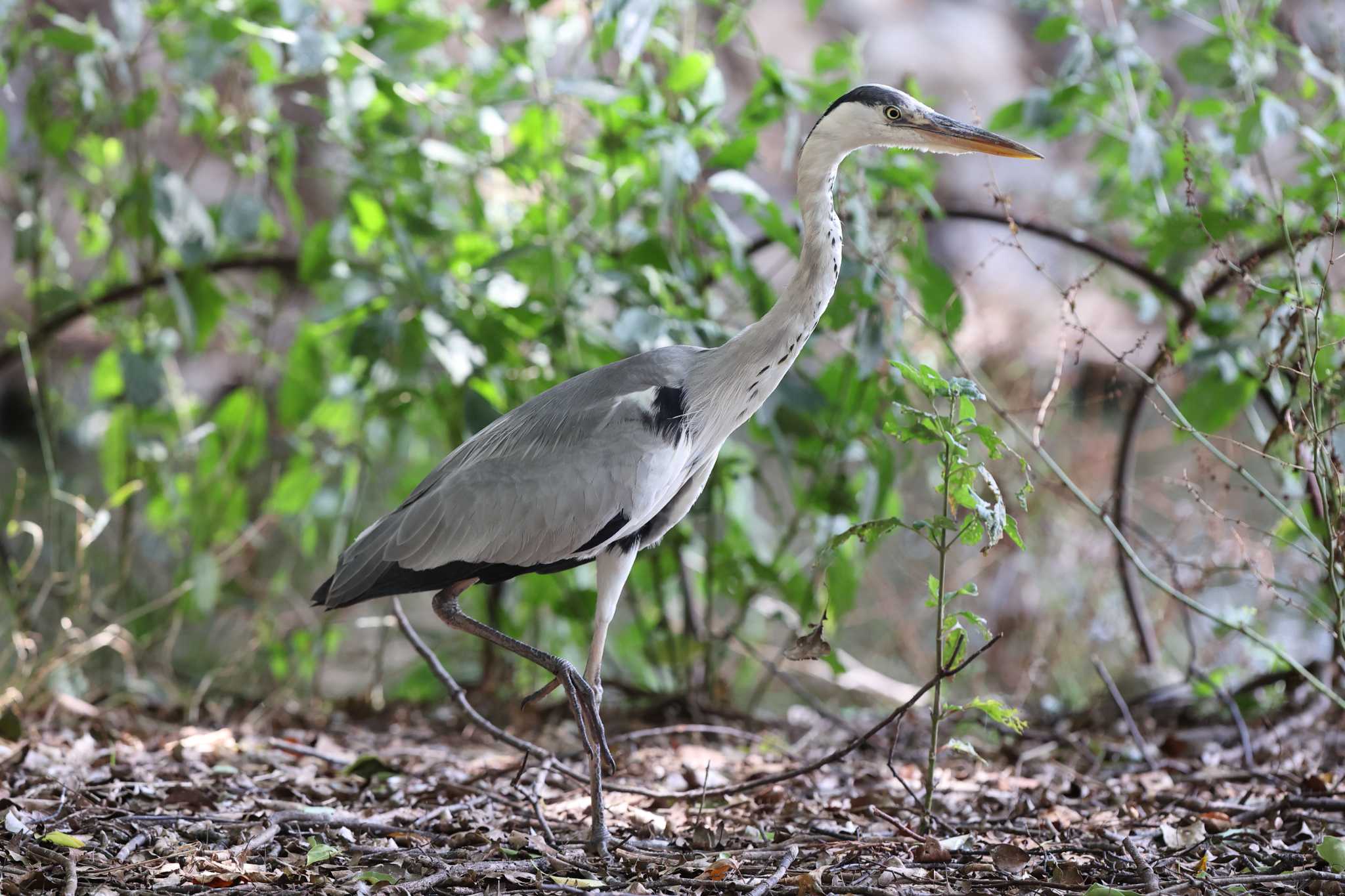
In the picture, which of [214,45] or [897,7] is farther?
[897,7]

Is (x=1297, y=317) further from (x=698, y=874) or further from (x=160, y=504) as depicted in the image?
(x=160, y=504)

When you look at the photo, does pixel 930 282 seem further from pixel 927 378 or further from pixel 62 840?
pixel 62 840

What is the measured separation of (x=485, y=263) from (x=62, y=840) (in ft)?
6.62

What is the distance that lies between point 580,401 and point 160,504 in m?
2.59

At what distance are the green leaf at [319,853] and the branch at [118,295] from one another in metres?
2.61

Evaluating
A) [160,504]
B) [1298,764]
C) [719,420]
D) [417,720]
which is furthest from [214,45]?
[1298,764]

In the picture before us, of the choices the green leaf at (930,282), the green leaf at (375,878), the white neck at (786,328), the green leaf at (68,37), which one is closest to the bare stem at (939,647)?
the white neck at (786,328)

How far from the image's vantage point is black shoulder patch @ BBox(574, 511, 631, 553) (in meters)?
2.82

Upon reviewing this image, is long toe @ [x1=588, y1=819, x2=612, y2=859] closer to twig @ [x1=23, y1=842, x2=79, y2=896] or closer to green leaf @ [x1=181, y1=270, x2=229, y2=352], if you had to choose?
twig @ [x1=23, y1=842, x2=79, y2=896]

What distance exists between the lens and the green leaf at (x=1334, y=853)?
232 cm

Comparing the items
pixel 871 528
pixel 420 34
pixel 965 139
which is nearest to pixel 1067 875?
pixel 871 528

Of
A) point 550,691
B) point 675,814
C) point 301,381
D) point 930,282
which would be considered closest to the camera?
point 550,691

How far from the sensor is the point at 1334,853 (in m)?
2.33

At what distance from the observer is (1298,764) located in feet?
11.6
